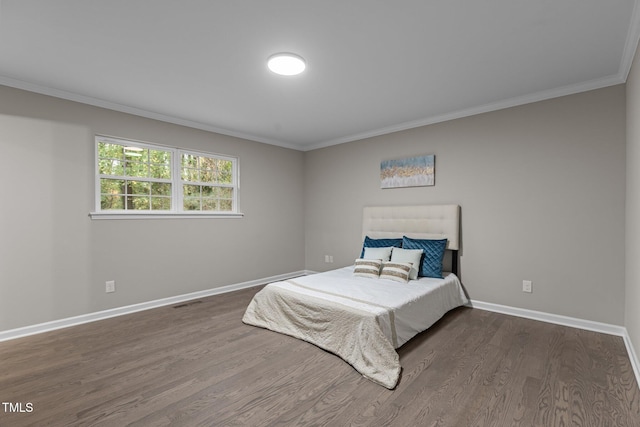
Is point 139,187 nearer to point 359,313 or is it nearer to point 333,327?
point 333,327

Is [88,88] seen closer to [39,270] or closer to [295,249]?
[39,270]

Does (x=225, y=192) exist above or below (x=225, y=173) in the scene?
below

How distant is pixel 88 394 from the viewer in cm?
200

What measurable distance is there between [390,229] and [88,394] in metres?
3.62

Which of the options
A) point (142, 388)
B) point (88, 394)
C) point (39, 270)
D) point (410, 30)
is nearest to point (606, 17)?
point (410, 30)

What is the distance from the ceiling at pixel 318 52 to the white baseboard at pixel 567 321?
2308 millimetres

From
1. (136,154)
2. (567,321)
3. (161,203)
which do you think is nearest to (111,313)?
(161,203)

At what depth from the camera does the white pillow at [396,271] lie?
11.2 feet

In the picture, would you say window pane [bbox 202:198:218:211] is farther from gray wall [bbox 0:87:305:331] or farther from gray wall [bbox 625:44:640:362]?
gray wall [bbox 625:44:640:362]

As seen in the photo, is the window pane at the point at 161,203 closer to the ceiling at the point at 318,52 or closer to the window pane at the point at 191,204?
the window pane at the point at 191,204

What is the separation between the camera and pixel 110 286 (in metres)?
3.52

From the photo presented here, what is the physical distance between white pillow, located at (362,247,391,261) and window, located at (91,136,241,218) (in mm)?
2143

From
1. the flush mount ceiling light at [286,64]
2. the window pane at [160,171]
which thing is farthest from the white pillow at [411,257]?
the window pane at [160,171]

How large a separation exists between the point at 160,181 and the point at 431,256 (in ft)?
11.7
